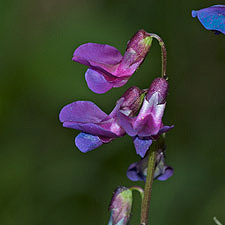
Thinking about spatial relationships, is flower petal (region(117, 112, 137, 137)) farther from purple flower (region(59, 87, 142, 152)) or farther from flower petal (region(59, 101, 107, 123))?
flower petal (region(59, 101, 107, 123))

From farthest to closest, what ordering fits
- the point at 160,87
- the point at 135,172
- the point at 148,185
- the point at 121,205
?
the point at 135,172, the point at 121,205, the point at 148,185, the point at 160,87

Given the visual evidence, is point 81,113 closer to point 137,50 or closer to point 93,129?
point 93,129

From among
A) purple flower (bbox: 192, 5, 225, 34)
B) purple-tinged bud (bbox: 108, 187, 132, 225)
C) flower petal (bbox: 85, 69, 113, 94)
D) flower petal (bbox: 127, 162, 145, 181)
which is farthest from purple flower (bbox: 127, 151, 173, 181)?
purple flower (bbox: 192, 5, 225, 34)

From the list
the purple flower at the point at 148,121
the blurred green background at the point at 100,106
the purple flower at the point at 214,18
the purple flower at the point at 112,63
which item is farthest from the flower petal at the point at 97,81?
the blurred green background at the point at 100,106

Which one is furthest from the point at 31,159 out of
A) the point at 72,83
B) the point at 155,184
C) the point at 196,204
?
the point at 196,204

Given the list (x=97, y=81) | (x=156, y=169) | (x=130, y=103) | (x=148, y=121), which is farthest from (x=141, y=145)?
(x=156, y=169)

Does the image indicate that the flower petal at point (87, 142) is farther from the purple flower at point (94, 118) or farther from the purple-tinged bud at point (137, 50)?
the purple-tinged bud at point (137, 50)
